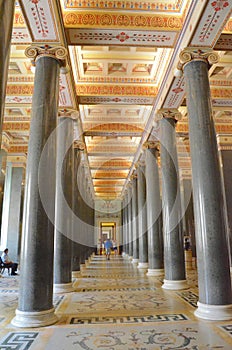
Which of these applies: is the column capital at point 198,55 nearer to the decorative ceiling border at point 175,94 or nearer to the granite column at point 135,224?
the decorative ceiling border at point 175,94

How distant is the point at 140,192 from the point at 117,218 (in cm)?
1579

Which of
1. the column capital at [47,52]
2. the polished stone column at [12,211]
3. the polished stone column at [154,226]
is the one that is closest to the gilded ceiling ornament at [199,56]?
the column capital at [47,52]

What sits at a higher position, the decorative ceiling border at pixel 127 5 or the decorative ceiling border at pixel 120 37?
the decorative ceiling border at pixel 127 5

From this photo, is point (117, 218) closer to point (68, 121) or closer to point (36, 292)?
point (68, 121)

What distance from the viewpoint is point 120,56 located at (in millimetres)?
8953

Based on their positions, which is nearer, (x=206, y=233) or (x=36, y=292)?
(x=36, y=292)

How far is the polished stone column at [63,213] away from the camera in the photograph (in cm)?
788

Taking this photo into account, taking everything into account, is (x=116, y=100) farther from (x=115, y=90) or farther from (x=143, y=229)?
(x=143, y=229)

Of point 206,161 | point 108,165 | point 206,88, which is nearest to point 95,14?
point 206,88

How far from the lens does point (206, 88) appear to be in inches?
246

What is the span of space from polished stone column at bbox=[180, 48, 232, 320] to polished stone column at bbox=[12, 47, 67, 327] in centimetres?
272

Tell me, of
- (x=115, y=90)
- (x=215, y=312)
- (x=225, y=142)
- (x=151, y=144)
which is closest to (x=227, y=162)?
(x=225, y=142)

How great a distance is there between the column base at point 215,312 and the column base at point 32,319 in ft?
8.25

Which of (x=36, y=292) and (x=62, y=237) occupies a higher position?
(x=62, y=237)
